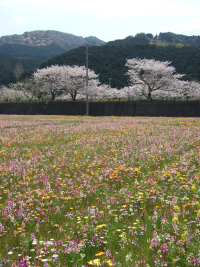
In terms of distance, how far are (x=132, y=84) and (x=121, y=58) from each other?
28870 millimetres

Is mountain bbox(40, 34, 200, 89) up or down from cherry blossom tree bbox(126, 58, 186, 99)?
up

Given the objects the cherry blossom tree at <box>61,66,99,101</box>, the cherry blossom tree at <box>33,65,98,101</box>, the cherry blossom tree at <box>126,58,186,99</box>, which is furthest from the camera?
the cherry blossom tree at <box>33,65,98,101</box>

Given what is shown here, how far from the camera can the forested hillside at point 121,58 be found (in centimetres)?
7975

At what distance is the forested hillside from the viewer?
79.8 metres

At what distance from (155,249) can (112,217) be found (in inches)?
44.5

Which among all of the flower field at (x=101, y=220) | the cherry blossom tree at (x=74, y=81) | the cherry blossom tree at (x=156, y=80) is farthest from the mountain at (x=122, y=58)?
the flower field at (x=101, y=220)

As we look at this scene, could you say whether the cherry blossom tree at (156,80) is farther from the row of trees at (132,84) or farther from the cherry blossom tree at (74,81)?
the cherry blossom tree at (74,81)

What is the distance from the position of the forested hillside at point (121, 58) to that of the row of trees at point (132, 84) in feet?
34.5

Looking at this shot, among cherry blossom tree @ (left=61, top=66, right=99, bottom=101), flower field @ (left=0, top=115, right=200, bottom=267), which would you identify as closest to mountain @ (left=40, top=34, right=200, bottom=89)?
cherry blossom tree @ (left=61, top=66, right=99, bottom=101)

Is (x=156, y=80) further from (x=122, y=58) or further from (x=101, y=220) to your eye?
Answer: (x=101, y=220)

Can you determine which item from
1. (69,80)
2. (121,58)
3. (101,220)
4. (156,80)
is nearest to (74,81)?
(69,80)

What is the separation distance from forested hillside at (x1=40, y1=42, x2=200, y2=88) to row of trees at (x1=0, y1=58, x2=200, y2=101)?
10.5m

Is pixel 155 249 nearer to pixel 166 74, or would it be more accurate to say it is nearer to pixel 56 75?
pixel 166 74

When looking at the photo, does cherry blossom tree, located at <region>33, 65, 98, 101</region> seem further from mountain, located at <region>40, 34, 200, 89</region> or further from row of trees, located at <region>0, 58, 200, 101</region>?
mountain, located at <region>40, 34, 200, 89</region>
